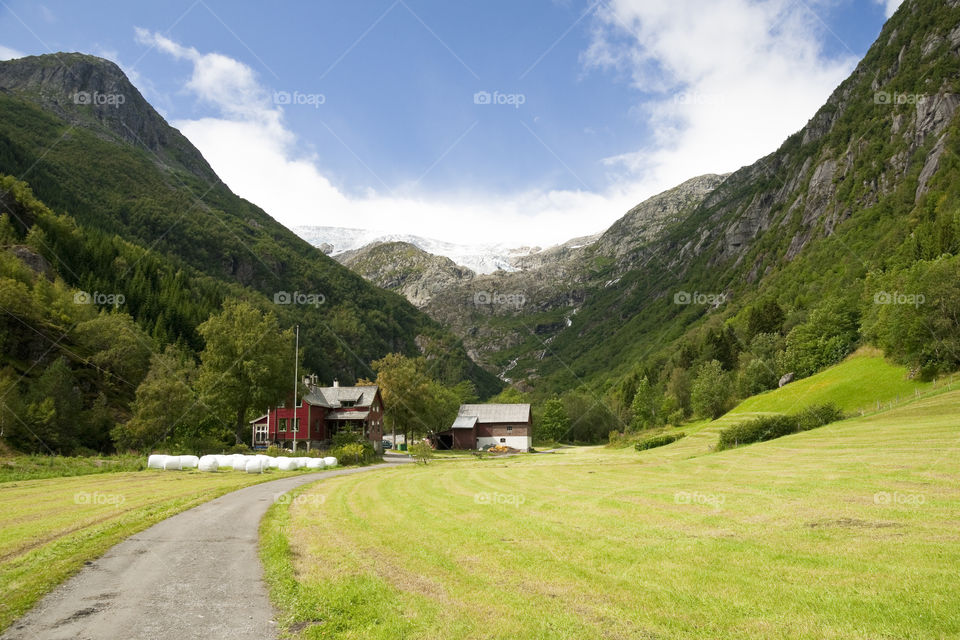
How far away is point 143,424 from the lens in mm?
55000

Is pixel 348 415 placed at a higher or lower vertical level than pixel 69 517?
higher

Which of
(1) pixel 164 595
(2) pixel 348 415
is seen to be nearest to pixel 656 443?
(2) pixel 348 415

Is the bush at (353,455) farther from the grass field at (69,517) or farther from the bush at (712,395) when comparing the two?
the bush at (712,395)

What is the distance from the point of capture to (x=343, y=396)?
85812 mm

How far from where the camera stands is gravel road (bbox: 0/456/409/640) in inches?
371

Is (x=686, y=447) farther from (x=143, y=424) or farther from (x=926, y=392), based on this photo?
(x=143, y=424)

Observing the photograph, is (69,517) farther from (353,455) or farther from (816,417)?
(816,417)

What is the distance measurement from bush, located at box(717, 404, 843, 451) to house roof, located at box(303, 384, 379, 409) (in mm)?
54646

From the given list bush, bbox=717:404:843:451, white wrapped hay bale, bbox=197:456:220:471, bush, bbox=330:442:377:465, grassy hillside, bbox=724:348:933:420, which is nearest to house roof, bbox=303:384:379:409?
bush, bbox=330:442:377:465

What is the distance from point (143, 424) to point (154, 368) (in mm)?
12218

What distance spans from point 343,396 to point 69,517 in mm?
65470

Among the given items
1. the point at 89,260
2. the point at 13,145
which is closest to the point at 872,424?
the point at 89,260

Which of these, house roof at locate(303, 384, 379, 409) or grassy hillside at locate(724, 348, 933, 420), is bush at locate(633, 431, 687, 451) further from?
house roof at locate(303, 384, 379, 409)

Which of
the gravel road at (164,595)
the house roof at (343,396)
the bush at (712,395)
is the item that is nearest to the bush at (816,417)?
the gravel road at (164,595)
